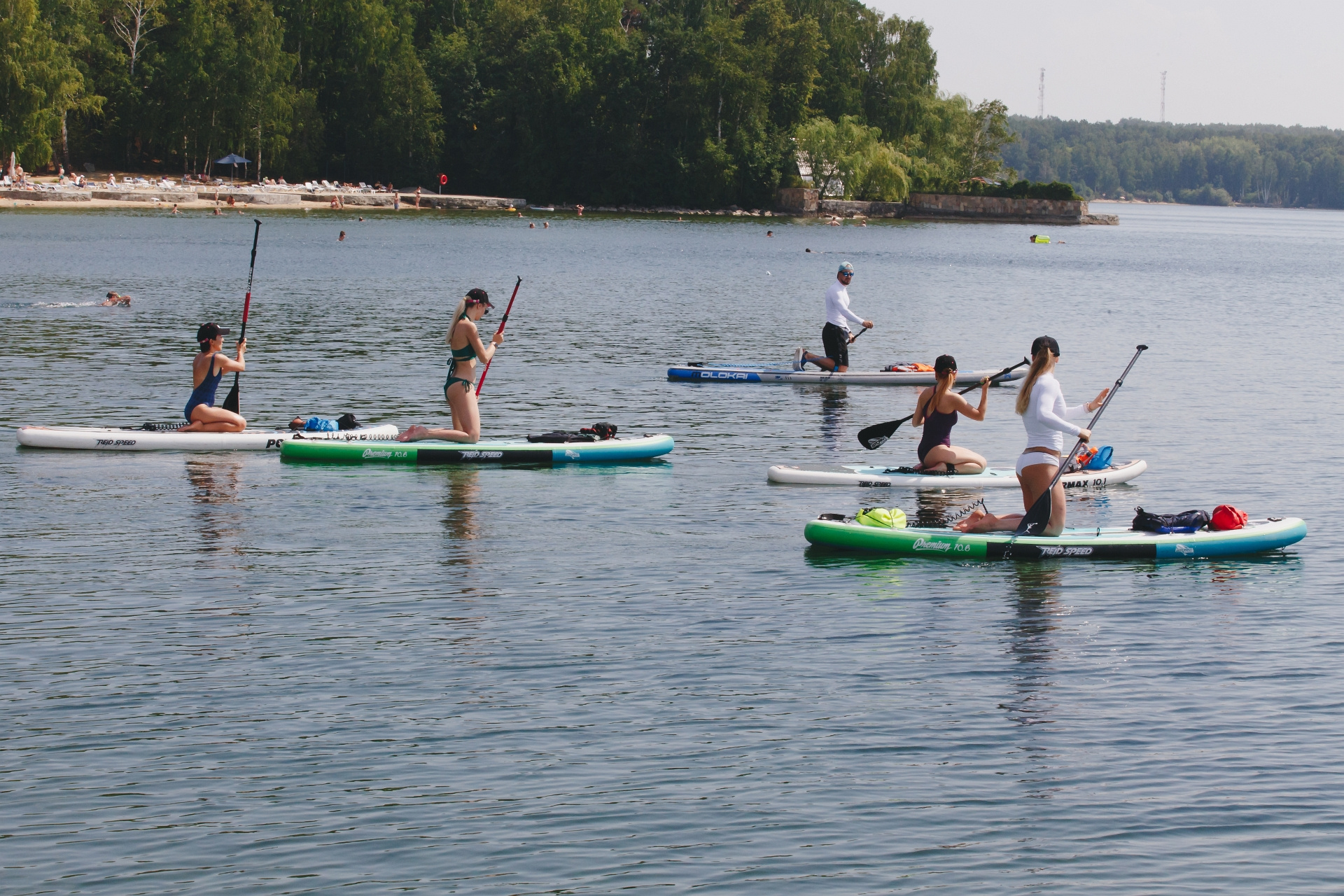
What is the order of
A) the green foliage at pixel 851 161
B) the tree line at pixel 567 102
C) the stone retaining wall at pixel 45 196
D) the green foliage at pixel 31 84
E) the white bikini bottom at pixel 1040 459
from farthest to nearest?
1. the green foliage at pixel 851 161
2. the tree line at pixel 567 102
3. the stone retaining wall at pixel 45 196
4. the green foliage at pixel 31 84
5. the white bikini bottom at pixel 1040 459

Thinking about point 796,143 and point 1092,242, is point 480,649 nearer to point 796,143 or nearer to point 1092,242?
point 1092,242

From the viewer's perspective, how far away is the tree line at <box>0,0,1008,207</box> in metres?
117

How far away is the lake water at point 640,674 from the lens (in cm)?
838

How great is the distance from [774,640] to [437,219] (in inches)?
3901

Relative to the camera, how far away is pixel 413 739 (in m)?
9.86

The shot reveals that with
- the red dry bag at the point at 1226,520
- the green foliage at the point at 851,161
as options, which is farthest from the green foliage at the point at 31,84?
the red dry bag at the point at 1226,520

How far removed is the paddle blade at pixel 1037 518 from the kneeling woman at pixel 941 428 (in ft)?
8.11

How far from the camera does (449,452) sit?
19.2 metres

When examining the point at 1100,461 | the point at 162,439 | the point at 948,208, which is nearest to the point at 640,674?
the point at 1100,461

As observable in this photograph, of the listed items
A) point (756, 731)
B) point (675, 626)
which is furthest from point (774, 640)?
point (756, 731)

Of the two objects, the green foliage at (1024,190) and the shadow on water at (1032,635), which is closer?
the shadow on water at (1032,635)

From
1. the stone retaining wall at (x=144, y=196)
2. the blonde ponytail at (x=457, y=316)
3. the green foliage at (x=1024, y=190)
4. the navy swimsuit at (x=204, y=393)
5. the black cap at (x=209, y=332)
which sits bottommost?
the navy swimsuit at (x=204, y=393)

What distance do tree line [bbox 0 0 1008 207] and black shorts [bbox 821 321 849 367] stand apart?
96043 mm

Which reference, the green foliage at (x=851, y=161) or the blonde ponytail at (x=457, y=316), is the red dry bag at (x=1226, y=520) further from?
the green foliage at (x=851, y=161)
